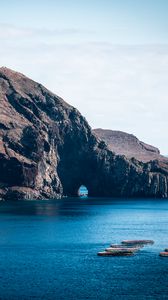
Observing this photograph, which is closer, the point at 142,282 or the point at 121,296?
the point at 121,296

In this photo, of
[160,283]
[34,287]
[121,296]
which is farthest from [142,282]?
[34,287]

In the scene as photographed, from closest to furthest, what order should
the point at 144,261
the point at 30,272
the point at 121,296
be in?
the point at 121,296 < the point at 30,272 < the point at 144,261

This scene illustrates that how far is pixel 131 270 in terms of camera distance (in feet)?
590

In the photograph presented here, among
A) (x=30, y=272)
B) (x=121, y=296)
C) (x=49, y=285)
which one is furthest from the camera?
(x=30, y=272)

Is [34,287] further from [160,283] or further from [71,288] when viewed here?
[160,283]

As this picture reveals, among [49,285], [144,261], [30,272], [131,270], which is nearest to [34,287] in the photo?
[49,285]

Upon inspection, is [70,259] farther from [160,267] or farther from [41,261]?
[160,267]

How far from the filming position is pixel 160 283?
166 meters

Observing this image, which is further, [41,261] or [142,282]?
[41,261]

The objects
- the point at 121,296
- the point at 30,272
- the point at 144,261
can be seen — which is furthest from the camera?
the point at 144,261

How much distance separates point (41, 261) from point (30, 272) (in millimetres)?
17104

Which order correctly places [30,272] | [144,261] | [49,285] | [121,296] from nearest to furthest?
[121,296], [49,285], [30,272], [144,261]

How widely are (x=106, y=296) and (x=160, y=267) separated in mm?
35543

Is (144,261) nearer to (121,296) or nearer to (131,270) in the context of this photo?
(131,270)
